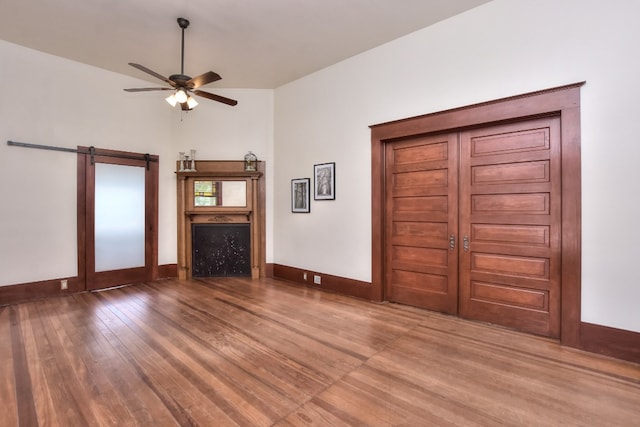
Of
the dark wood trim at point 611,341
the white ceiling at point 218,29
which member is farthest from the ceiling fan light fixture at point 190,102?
the dark wood trim at point 611,341

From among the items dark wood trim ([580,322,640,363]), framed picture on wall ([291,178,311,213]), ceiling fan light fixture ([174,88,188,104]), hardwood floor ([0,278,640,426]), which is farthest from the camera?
framed picture on wall ([291,178,311,213])

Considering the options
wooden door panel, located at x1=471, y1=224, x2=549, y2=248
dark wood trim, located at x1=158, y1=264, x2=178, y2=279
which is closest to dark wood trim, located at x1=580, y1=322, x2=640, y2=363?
wooden door panel, located at x1=471, y1=224, x2=549, y2=248

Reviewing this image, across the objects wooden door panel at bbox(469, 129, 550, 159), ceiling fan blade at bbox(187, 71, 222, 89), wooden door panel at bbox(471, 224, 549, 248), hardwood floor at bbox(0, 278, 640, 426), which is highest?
ceiling fan blade at bbox(187, 71, 222, 89)

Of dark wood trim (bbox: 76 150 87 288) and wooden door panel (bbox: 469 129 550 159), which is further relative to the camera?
dark wood trim (bbox: 76 150 87 288)

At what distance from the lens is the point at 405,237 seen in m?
4.02

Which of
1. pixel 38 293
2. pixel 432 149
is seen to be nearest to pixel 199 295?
pixel 38 293

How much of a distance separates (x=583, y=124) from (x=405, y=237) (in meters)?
2.13

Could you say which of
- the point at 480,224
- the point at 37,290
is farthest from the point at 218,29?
the point at 37,290

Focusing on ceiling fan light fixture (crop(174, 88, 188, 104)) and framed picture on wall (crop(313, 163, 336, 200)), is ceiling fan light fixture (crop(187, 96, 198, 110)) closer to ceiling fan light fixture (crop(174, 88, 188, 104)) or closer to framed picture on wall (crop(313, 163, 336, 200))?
ceiling fan light fixture (crop(174, 88, 188, 104))

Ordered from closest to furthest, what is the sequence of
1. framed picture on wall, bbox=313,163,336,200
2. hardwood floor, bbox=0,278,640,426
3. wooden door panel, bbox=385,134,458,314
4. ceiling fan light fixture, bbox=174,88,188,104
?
hardwood floor, bbox=0,278,640,426 < ceiling fan light fixture, bbox=174,88,188,104 < wooden door panel, bbox=385,134,458,314 < framed picture on wall, bbox=313,163,336,200

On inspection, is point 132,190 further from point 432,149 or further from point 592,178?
point 592,178

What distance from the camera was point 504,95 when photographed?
3137mm

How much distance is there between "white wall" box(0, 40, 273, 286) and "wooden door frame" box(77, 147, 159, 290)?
0.34ft

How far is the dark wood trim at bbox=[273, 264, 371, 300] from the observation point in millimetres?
4316
